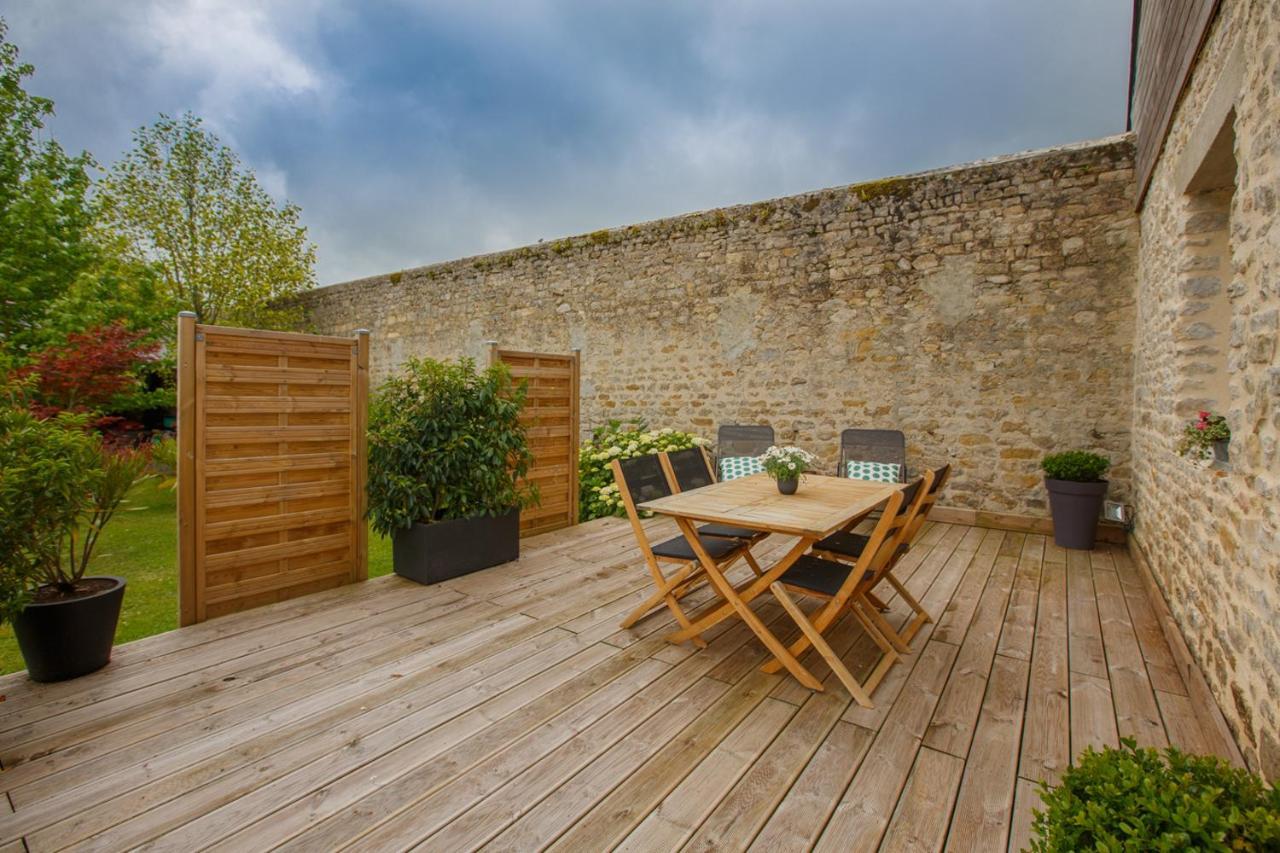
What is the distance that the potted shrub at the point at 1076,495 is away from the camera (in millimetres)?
4484

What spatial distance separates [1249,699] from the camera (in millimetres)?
1743

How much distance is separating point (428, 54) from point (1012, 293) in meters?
7.70

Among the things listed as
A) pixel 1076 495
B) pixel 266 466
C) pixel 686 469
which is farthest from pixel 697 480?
pixel 1076 495

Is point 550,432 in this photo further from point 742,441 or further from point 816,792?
point 816,792

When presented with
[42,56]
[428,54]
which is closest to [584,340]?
[428,54]

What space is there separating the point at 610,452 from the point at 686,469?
308cm

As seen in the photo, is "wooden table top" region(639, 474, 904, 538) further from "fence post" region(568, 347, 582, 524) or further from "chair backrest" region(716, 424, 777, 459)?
"chair backrest" region(716, 424, 777, 459)

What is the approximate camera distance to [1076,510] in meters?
4.52

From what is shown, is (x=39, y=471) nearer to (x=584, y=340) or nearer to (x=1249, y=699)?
(x=1249, y=699)

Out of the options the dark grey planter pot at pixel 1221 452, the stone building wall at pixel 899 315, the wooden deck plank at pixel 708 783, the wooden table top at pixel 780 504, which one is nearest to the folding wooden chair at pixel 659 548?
the wooden table top at pixel 780 504

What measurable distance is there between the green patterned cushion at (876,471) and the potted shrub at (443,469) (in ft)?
10.2

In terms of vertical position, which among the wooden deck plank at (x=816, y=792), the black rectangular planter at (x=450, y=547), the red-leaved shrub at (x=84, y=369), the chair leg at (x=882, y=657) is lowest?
the wooden deck plank at (x=816, y=792)

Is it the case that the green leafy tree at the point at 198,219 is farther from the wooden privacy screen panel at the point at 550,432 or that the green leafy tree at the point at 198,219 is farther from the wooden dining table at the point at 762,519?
the wooden dining table at the point at 762,519

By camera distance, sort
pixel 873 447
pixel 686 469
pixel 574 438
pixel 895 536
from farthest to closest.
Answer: pixel 873 447 → pixel 574 438 → pixel 686 469 → pixel 895 536
